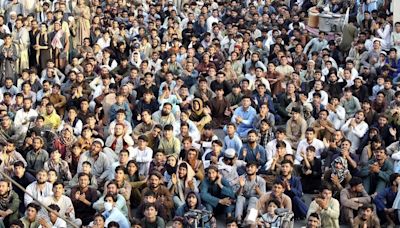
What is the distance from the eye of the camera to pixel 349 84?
13617 millimetres

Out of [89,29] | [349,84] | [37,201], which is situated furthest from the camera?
[89,29]

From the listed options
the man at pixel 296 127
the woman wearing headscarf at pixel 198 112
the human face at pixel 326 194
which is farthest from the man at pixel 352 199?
the woman wearing headscarf at pixel 198 112

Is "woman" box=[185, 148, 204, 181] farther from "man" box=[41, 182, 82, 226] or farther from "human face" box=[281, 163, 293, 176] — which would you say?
"man" box=[41, 182, 82, 226]

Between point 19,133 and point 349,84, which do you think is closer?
point 19,133

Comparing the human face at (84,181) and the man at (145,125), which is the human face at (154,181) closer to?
the human face at (84,181)

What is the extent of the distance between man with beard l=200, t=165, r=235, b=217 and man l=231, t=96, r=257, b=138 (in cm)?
186

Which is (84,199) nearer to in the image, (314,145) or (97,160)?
(97,160)

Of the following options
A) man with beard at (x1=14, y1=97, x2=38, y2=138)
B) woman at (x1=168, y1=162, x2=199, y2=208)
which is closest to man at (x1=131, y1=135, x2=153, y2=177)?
woman at (x1=168, y1=162, x2=199, y2=208)

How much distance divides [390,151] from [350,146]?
466 mm

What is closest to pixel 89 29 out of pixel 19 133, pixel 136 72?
pixel 136 72

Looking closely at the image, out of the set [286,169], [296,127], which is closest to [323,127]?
[296,127]

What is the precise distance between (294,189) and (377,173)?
1022 millimetres

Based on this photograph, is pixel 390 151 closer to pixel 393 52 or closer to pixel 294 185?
pixel 294 185

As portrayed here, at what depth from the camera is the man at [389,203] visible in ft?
32.9
